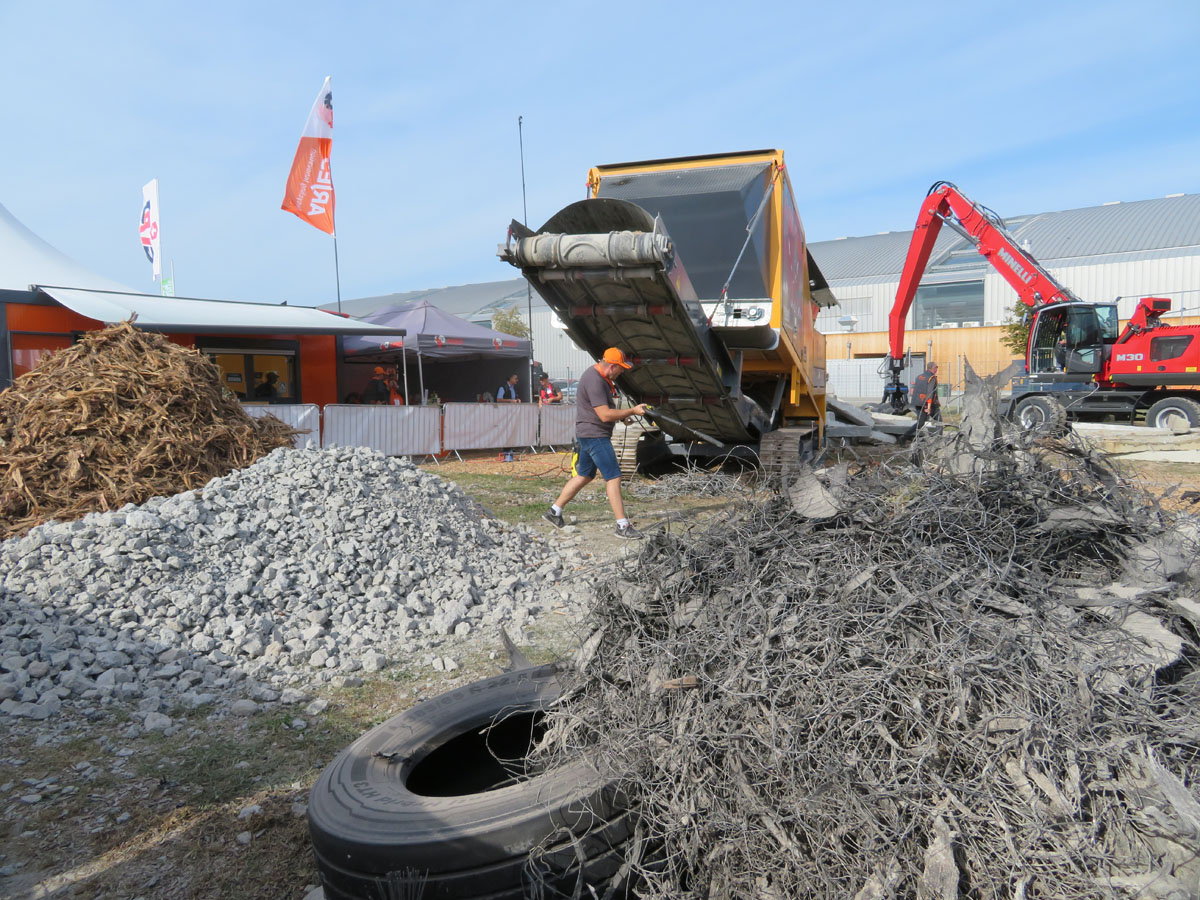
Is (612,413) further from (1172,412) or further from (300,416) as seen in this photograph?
(1172,412)

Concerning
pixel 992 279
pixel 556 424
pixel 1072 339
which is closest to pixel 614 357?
pixel 556 424

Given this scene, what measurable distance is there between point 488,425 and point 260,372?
5.20 m

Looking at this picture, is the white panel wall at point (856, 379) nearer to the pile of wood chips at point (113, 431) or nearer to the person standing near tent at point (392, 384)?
the person standing near tent at point (392, 384)

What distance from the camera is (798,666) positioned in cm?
215

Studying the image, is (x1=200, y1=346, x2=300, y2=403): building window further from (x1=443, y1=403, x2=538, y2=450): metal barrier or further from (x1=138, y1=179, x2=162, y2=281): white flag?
(x1=138, y1=179, x2=162, y2=281): white flag

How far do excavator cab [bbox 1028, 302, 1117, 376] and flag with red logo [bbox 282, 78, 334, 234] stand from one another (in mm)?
15902

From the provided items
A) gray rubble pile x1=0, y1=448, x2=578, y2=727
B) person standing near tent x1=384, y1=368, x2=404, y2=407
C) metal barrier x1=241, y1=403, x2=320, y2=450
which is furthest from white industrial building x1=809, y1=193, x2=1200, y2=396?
gray rubble pile x1=0, y1=448, x2=578, y2=727

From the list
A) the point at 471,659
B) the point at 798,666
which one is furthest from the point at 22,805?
the point at 798,666

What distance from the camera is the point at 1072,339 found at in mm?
17000

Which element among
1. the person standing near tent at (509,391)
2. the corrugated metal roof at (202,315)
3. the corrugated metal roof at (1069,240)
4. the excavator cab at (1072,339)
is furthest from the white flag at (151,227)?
the corrugated metal roof at (1069,240)

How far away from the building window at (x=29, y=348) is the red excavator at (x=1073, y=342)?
1564cm

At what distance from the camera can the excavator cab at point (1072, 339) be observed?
16.8 metres

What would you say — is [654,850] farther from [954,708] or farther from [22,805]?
[22,805]

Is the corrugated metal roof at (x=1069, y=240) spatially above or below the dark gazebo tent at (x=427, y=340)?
above
